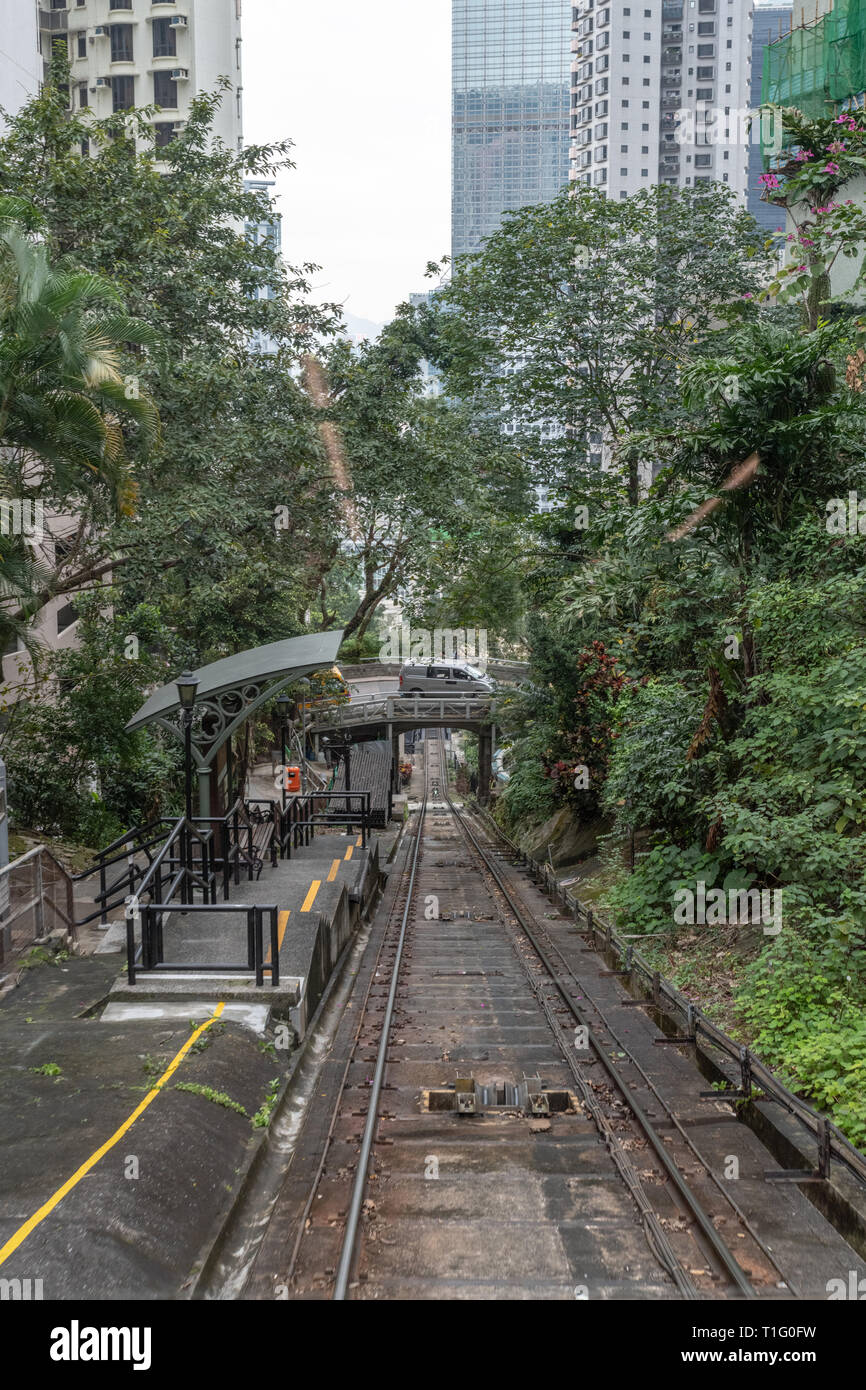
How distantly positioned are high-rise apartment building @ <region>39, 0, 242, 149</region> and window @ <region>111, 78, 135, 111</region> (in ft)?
0.14

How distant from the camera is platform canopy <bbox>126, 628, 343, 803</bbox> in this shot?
14.0 m

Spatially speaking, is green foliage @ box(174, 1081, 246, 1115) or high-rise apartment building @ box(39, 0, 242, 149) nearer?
green foliage @ box(174, 1081, 246, 1115)

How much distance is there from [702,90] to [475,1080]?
377 feet

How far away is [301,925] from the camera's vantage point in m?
11.8

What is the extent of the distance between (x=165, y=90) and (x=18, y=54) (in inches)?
1118

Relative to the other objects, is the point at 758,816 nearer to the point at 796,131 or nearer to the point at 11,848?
the point at 796,131

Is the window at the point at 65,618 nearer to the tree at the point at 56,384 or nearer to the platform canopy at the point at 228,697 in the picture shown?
the tree at the point at 56,384

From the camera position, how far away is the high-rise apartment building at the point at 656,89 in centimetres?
9506

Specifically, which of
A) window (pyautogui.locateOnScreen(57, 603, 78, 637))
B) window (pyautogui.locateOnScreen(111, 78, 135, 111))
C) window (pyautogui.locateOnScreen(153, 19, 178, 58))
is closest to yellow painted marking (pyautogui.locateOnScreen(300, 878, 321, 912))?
window (pyautogui.locateOnScreen(57, 603, 78, 637))

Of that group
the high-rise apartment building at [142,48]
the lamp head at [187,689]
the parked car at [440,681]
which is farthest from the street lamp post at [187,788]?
the high-rise apartment building at [142,48]

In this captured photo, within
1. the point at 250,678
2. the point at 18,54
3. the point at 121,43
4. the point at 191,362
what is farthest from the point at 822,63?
the point at 121,43

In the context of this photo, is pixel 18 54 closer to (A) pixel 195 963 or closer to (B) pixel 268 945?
(B) pixel 268 945

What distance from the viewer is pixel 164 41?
48.1 metres

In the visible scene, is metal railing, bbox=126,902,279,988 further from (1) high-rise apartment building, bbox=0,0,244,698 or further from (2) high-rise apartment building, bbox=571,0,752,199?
(2) high-rise apartment building, bbox=571,0,752,199
